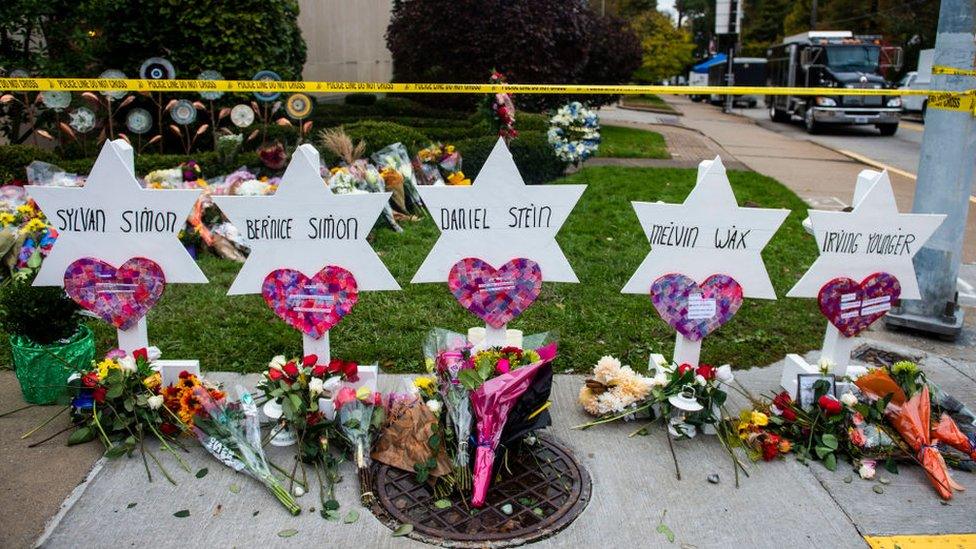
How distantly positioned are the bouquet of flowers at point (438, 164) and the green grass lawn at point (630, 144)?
17.1 ft

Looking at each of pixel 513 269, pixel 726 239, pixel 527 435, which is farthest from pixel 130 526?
pixel 726 239

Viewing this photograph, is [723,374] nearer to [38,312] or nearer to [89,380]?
[89,380]

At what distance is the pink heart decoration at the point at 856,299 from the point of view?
13.9 ft

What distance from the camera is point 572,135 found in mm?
11328

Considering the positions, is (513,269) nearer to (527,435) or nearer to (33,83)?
(527,435)

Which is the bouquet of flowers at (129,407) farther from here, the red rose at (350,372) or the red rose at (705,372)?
the red rose at (705,372)

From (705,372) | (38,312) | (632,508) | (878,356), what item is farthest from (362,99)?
(632,508)

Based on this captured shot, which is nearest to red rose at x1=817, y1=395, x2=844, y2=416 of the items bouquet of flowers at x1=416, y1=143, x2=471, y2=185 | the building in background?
bouquet of flowers at x1=416, y1=143, x2=471, y2=185

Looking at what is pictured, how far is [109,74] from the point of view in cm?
896

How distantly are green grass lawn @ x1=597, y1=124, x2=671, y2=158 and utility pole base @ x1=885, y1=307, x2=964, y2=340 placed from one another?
8.92m

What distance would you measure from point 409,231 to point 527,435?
4.38m

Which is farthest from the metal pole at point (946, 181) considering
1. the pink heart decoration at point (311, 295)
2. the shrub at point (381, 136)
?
the shrub at point (381, 136)

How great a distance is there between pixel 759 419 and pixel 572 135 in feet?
25.9

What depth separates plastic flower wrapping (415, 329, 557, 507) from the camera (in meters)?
3.52
